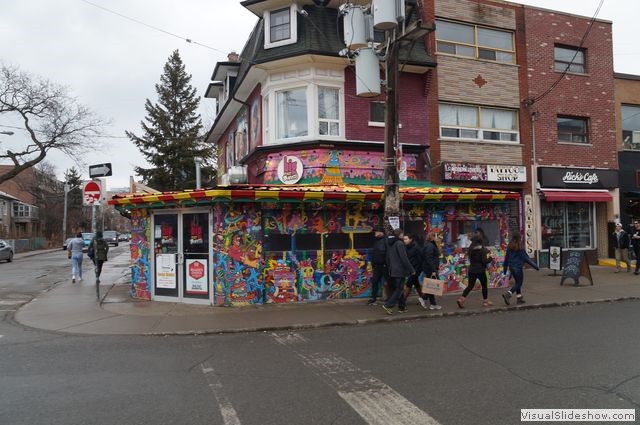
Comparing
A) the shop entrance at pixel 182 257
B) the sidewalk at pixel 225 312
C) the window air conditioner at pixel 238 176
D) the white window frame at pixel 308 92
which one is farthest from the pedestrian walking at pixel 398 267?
the window air conditioner at pixel 238 176

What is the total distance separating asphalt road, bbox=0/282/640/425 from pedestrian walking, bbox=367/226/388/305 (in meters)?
2.08

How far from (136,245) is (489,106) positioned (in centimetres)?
1242

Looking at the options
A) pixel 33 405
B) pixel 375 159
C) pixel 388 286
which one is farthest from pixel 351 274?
pixel 33 405

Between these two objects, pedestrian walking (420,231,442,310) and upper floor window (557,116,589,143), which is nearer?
pedestrian walking (420,231,442,310)

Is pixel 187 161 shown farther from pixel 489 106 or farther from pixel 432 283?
pixel 432 283

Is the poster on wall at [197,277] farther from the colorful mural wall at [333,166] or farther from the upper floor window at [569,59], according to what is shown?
the upper floor window at [569,59]

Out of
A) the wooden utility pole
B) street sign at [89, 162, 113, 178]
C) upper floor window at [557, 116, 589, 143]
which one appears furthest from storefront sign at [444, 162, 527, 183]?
street sign at [89, 162, 113, 178]

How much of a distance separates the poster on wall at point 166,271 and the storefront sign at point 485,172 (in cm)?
896

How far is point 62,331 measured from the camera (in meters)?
8.55

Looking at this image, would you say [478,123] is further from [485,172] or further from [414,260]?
[414,260]

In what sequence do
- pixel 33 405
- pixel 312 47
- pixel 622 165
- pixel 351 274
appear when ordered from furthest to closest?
1. pixel 622 165
2. pixel 312 47
3. pixel 351 274
4. pixel 33 405

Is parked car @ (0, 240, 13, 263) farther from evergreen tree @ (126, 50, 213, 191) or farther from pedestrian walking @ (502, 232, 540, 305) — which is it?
pedestrian walking @ (502, 232, 540, 305)

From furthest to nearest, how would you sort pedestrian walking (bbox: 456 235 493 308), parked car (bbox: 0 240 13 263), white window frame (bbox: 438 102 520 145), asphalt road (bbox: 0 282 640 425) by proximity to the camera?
parked car (bbox: 0 240 13 263) < white window frame (bbox: 438 102 520 145) < pedestrian walking (bbox: 456 235 493 308) < asphalt road (bbox: 0 282 640 425)

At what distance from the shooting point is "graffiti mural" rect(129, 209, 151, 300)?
11.7 meters
